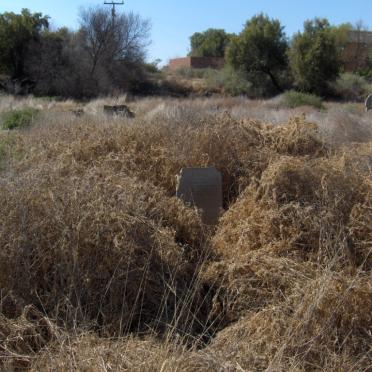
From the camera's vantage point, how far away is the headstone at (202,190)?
237 inches

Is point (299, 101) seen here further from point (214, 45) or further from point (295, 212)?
point (214, 45)

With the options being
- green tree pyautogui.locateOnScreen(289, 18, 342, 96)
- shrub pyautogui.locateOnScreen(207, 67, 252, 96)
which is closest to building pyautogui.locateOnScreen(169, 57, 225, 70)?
shrub pyautogui.locateOnScreen(207, 67, 252, 96)

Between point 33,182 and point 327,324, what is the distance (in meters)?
2.32

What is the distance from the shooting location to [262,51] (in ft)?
150

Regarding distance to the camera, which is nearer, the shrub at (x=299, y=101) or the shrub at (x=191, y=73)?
the shrub at (x=299, y=101)

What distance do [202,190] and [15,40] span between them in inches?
1490

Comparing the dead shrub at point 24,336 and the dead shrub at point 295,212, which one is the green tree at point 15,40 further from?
the dead shrub at point 24,336

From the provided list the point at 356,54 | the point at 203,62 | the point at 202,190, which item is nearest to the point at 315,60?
the point at 356,54

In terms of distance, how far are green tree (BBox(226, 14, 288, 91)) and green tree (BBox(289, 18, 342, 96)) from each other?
5.79 ft

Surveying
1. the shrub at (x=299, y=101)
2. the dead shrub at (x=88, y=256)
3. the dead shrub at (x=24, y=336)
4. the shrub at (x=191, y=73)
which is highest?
the shrub at (x=191, y=73)

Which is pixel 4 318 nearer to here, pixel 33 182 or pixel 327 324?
pixel 33 182

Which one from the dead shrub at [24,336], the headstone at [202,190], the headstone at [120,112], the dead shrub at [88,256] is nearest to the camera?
the dead shrub at [24,336]

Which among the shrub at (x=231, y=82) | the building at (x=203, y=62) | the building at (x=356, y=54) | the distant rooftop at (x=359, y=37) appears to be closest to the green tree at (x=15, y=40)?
the shrub at (x=231, y=82)

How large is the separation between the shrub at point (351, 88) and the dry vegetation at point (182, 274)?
39185 mm
